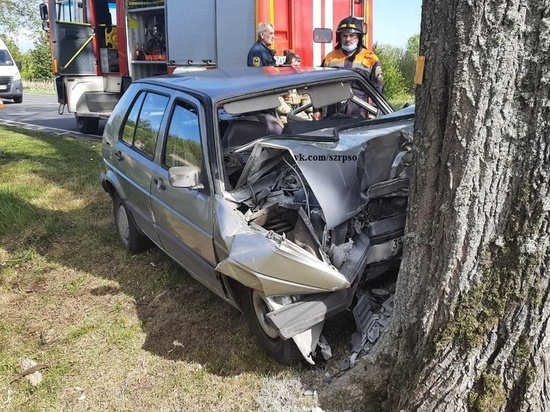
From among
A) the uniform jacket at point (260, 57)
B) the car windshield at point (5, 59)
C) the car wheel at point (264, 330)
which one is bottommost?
the car wheel at point (264, 330)

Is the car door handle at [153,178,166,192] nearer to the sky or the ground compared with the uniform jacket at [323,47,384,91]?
nearer to the ground

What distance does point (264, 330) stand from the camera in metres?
3.44

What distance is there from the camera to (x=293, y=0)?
8.40 m

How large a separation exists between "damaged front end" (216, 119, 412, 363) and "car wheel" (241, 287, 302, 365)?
0.09 m

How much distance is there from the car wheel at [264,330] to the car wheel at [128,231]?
6.55 feet

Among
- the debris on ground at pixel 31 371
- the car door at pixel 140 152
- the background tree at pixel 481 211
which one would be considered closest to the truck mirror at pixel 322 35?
the car door at pixel 140 152

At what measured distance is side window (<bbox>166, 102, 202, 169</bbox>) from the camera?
375cm

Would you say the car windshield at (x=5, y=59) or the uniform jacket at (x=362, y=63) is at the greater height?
the car windshield at (x=5, y=59)

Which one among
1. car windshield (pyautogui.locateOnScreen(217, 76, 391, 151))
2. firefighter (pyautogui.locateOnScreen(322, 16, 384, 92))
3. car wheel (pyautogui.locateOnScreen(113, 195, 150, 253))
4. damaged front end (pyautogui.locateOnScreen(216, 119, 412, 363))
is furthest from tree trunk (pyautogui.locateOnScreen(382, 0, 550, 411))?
firefighter (pyautogui.locateOnScreen(322, 16, 384, 92))

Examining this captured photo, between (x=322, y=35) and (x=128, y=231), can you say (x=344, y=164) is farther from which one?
(x=322, y=35)

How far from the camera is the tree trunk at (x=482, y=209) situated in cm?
209

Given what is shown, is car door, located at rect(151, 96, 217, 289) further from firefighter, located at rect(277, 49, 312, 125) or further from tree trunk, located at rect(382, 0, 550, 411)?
tree trunk, located at rect(382, 0, 550, 411)

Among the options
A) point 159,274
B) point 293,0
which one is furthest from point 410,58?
point 159,274

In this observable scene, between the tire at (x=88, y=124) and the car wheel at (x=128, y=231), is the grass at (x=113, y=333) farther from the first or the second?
the tire at (x=88, y=124)
